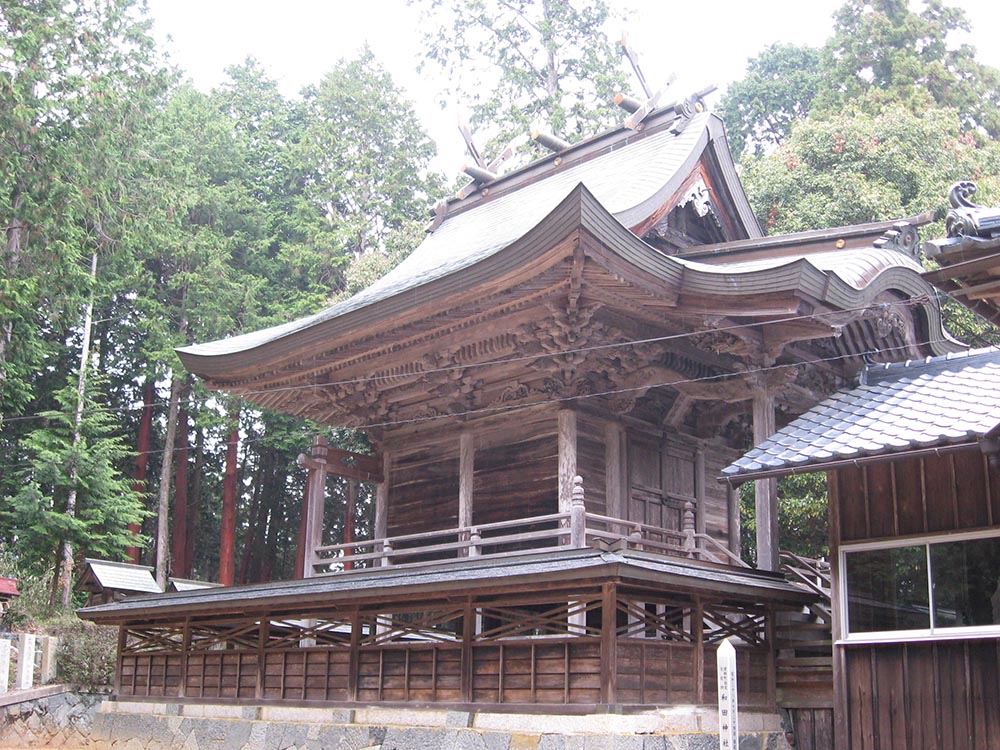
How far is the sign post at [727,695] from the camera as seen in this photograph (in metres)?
9.22

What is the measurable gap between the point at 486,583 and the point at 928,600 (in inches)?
172

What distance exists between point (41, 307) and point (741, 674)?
21.0m

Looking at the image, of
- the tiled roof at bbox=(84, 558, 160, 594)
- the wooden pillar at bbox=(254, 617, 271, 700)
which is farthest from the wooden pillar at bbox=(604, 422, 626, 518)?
the tiled roof at bbox=(84, 558, 160, 594)

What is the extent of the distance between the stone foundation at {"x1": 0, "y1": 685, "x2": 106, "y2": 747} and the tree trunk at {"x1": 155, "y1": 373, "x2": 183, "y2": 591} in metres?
7.55

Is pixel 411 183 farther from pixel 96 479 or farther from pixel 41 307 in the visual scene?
pixel 96 479

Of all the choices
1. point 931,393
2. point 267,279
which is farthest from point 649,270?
point 267,279

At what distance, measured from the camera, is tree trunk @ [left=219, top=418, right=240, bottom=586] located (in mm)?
28328

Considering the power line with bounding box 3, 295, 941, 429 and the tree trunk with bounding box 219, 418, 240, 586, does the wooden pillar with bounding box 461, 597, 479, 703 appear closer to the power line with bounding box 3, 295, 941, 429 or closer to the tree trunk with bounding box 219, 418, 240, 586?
the power line with bounding box 3, 295, 941, 429

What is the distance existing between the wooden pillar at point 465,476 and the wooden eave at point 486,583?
64.2 inches

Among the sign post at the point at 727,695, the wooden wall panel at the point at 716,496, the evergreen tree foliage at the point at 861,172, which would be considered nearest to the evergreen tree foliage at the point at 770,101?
the evergreen tree foliage at the point at 861,172

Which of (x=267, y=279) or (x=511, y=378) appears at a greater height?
(x=267, y=279)

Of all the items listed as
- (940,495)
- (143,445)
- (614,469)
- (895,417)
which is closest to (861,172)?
(614,469)

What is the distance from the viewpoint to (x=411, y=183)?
121 ft

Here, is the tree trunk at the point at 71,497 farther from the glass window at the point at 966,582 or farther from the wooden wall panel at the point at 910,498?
the glass window at the point at 966,582
